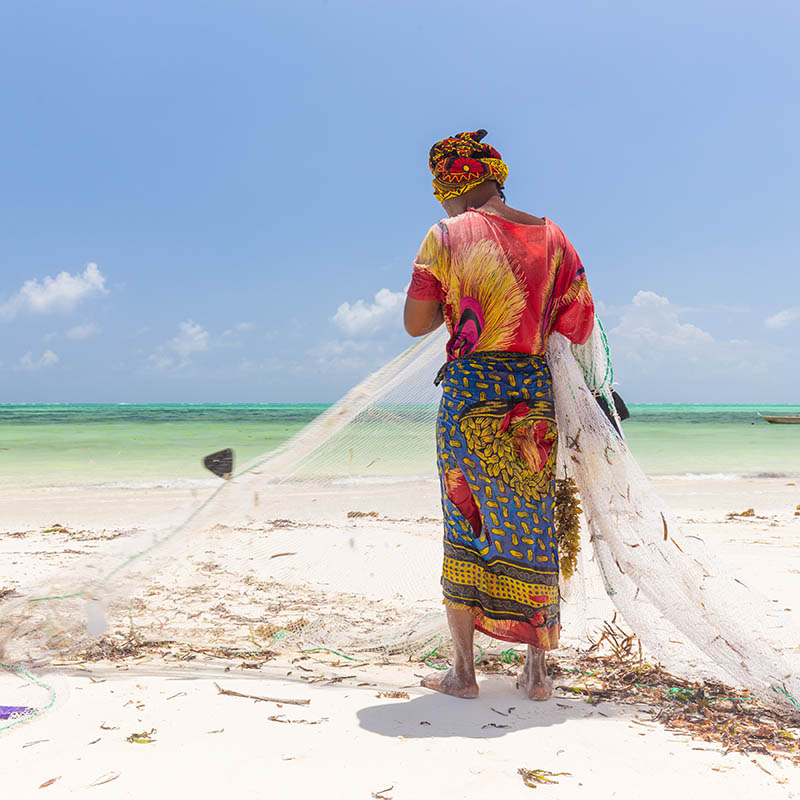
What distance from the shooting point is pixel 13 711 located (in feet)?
6.63

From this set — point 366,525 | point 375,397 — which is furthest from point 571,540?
point 366,525

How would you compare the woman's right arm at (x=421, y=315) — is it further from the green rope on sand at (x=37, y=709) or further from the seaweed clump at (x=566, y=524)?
the green rope on sand at (x=37, y=709)

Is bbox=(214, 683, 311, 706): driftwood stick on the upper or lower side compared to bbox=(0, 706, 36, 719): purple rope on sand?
lower

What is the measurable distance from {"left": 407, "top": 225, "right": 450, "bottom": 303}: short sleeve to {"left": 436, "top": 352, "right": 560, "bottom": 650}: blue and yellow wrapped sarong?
26cm

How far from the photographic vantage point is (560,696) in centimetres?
229

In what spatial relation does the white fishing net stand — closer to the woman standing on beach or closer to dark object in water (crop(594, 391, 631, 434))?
dark object in water (crop(594, 391, 631, 434))

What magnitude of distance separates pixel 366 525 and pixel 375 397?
3.78ft

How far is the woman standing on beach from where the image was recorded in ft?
7.30

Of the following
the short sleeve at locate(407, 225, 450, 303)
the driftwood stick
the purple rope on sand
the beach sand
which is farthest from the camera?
the short sleeve at locate(407, 225, 450, 303)

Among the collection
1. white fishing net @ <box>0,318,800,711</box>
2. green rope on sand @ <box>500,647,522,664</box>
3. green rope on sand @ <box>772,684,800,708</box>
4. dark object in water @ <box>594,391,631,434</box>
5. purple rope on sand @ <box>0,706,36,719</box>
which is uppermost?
dark object in water @ <box>594,391,631,434</box>

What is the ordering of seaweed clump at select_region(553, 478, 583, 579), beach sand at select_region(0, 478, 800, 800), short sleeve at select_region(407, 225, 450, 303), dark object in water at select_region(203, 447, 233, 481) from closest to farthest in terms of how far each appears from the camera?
beach sand at select_region(0, 478, 800, 800) → short sleeve at select_region(407, 225, 450, 303) → seaweed clump at select_region(553, 478, 583, 579) → dark object in water at select_region(203, 447, 233, 481)

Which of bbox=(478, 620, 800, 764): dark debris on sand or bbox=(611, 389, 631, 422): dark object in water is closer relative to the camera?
bbox=(478, 620, 800, 764): dark debris on sand

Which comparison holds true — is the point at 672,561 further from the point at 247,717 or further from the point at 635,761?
the point at 247,717

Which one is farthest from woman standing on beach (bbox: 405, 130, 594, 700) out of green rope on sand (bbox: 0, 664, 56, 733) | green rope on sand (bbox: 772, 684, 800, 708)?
green rope on sand (bbox: 0, 664, 56, 733)
